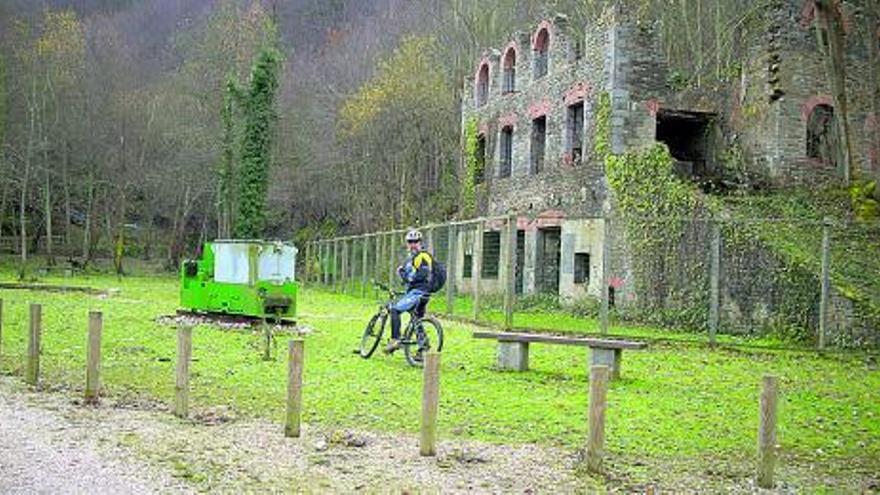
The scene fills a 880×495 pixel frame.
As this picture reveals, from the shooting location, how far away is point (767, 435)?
730cm

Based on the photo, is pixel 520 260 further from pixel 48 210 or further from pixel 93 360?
pixel 48 210

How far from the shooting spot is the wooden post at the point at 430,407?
7691 mm

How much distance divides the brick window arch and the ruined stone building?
4721mm

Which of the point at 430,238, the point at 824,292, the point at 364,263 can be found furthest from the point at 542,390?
the point at 364,263

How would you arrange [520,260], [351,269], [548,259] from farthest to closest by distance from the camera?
[351,269]
[520,260]
[548,259]

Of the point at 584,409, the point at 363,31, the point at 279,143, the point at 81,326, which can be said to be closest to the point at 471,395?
the point at 584,409

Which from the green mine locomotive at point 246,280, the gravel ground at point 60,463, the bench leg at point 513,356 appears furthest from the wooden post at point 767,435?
the green mine locomotive at point 246,280

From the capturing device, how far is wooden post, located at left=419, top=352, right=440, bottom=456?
303 inches

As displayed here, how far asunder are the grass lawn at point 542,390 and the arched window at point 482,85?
1691 cm

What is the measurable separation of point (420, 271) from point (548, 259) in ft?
43.4

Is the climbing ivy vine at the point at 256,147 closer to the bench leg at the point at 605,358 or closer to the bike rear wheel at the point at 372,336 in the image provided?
the bike rear wheel at the point at 372,336

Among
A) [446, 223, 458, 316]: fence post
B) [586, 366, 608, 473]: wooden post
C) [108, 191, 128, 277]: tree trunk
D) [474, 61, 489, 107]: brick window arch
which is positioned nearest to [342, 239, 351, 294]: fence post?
[474, 61, 489, 107]: brick window arch

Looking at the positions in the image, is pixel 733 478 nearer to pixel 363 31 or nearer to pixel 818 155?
pixel 818 155

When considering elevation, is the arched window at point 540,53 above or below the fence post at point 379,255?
above
